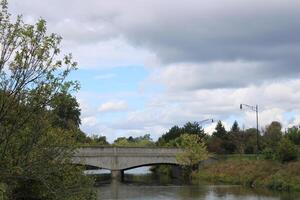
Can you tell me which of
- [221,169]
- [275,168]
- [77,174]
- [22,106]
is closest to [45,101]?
[22,106]

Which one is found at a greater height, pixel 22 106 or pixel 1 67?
pixel 1 67

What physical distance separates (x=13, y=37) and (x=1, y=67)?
0.76 metres

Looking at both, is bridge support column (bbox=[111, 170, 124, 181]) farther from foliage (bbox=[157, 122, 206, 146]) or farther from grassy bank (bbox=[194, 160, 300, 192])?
foliage (bbox=[157, 122, 206, 146])

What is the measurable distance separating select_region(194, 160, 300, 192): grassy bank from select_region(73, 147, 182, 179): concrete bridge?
21.1 ft

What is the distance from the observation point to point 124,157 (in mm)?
86812

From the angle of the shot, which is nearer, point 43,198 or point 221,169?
point 43,198

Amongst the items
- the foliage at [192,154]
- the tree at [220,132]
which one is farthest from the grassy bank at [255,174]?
the tree at [220,132]

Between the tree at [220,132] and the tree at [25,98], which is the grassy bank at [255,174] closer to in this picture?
the tree at [220,132]

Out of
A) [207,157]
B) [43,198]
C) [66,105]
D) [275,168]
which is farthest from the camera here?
[207,157]

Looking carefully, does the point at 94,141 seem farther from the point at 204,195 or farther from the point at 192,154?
the point at 204,195

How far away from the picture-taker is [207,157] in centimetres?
8706

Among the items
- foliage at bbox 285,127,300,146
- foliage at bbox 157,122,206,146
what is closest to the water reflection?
foliage at bbox 285,127,300,146

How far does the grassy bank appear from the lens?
61725 mm

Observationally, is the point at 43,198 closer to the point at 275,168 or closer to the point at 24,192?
the point at 24,192
